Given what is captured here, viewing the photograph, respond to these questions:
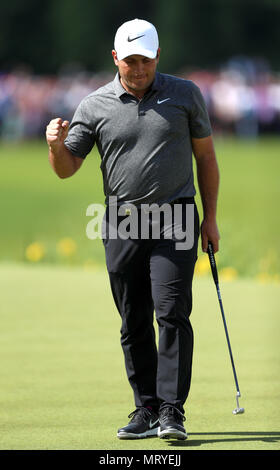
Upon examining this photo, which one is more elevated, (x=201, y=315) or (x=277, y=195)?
(x=277, y=195)

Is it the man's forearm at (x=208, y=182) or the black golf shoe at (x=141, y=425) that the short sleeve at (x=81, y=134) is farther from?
the black golf shoe at (x=141, y=425)

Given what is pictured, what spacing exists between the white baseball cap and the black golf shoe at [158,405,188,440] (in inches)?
64.8

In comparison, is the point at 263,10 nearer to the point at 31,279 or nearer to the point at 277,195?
the point at 277,195

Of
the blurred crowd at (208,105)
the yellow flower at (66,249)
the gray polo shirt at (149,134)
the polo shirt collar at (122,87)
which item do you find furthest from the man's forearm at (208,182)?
the blurred crowd at (208,105)

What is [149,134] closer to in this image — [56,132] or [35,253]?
[56,132]

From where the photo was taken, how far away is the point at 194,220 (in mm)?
5867

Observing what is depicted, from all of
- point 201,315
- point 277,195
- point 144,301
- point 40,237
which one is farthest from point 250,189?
point 144,301

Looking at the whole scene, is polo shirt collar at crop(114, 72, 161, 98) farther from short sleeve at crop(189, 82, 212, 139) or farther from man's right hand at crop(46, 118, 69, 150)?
man's right hand at crop(46, 118, 69, 150)

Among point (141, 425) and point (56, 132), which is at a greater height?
point (56, 132)

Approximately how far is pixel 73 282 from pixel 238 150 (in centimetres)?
2388

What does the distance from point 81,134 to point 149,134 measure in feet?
1.23

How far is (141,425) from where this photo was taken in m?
5.75

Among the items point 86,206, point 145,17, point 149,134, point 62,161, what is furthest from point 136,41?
point 145,17
